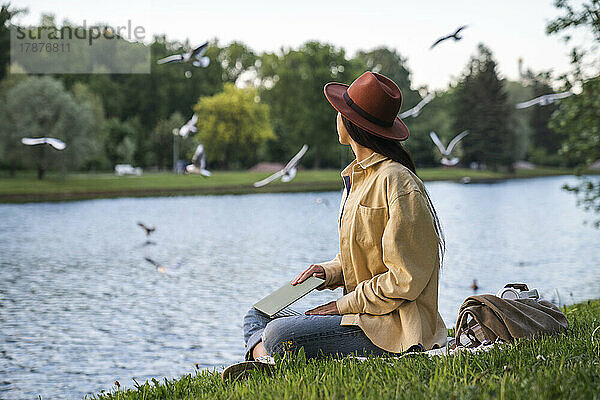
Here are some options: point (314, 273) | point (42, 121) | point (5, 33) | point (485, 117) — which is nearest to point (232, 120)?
point (42, 121)

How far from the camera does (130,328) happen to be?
308 inches

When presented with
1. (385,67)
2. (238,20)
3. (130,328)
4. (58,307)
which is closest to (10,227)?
(58,307)

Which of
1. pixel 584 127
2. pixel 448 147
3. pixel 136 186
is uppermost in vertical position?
pixel 448 147

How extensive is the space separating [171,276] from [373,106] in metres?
9.01

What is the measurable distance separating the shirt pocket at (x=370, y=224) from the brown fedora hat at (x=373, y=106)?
35 centimetres

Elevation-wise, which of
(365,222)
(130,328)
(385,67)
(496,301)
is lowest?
(130,328)

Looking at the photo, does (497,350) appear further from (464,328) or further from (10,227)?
(10,227)

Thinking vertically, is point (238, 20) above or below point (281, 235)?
above

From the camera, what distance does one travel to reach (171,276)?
460 inches

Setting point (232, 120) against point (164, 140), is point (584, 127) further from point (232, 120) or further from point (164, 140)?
point (164, 140)

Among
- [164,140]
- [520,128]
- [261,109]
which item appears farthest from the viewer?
[520,128]

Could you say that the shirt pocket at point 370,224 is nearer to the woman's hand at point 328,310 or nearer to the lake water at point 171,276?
the woman's hand at point 328,310

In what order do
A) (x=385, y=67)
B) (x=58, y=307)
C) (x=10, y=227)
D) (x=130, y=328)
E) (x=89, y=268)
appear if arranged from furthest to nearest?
(x=385, y=67)
(x=10, y=227)
(x=89, y=268)
(x=58, y=307)
(x=130, y=328)

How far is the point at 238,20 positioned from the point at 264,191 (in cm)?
2001
